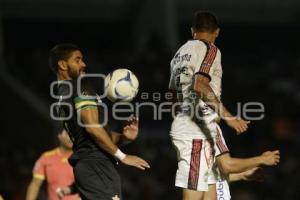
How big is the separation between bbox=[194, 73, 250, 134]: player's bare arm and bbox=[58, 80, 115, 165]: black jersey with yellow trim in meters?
0.93

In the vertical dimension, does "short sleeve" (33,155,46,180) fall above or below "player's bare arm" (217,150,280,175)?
below

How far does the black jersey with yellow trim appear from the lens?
702 cm

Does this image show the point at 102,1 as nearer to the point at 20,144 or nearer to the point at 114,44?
the point at 114,44

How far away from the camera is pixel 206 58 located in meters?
7.32

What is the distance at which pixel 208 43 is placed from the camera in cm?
748

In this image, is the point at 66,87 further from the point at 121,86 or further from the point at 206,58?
the point at 206,58

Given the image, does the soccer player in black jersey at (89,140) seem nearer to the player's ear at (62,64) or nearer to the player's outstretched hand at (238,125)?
the player's ear at (62,64)

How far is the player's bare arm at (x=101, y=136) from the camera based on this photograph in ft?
22.5

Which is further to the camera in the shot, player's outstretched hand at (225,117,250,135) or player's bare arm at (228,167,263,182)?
player's bare arm at (228,167,263,182)

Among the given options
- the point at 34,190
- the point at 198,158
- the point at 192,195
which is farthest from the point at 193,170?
the point at 34,190

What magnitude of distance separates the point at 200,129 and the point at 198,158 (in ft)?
0.93

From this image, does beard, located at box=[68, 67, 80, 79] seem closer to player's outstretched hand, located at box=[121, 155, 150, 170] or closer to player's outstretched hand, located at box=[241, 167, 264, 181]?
player's outstretched hand, located at box=[121, 155, 150, 170]

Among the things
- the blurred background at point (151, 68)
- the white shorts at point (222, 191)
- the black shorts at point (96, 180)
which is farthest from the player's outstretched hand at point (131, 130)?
the blurred background at point (151, 68)

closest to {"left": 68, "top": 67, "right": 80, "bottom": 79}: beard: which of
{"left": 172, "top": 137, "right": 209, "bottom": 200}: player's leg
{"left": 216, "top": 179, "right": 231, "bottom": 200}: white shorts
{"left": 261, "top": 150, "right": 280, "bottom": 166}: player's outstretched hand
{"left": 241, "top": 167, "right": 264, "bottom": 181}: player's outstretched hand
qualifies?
{"left": 172, "top": 137, "right": 209, "bottom": 200}: player's leg
